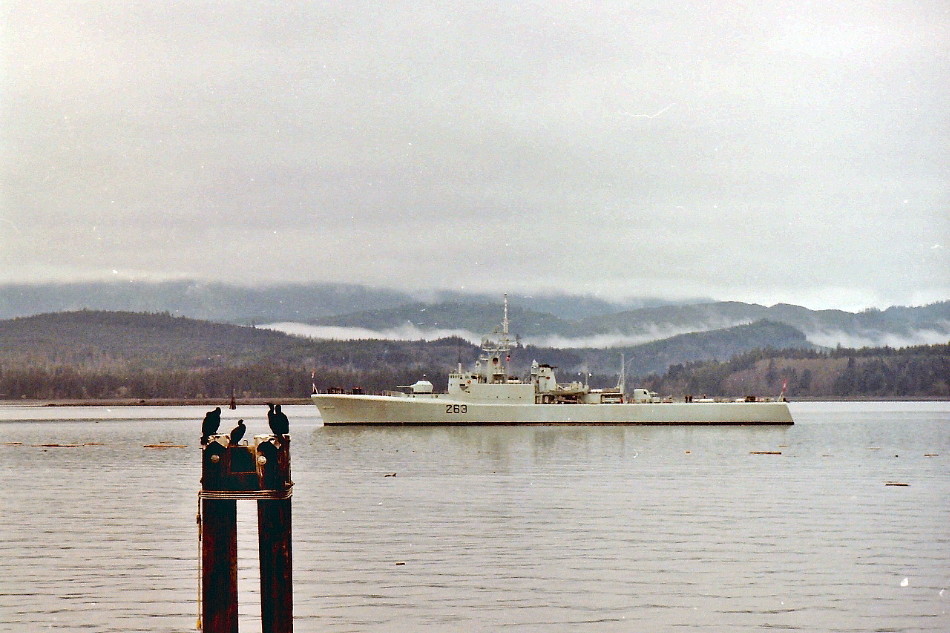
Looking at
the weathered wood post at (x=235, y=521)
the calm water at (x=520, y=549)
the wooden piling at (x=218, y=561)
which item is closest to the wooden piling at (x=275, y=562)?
the weathered wood post at (x=235, y=521)

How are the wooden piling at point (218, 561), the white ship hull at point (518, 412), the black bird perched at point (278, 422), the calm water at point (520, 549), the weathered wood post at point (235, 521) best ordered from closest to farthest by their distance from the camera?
the weathered wood post at point (235, 521) → the wooden piling at point (218, 561) → the black bird perched at point (278, 422) → the calm water at point (520, 549) → the white ship hull at point (518, 412)

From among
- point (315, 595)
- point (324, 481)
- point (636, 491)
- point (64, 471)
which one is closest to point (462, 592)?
point (315, 595)

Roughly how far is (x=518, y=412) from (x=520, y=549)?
2411 inches

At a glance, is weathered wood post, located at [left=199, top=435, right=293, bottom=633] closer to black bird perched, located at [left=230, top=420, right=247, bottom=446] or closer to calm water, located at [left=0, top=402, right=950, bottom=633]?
black bird perched, located at [left=230, top=420, right=247, bottom=446]

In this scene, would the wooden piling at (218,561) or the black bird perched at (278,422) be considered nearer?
the wooden piling at (218,561)

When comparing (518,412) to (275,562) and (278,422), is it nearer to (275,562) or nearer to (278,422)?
(278,422)

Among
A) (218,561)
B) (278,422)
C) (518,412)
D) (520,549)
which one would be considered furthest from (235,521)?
(518,412)

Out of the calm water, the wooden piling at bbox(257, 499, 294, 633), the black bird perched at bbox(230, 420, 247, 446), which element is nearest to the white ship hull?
the calm water

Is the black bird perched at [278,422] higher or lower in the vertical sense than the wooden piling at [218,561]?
higher

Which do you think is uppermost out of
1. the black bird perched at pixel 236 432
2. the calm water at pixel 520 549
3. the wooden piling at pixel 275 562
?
the black bird perched at pixel 236 432

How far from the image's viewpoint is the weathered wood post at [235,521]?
34.2ft

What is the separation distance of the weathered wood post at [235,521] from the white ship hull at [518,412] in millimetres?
67864

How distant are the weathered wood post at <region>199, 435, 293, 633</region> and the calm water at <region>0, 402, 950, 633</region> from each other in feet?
7.05

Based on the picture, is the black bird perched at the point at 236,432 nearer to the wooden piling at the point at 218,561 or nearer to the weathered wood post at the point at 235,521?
the weathered wood post at the point at 235,521
